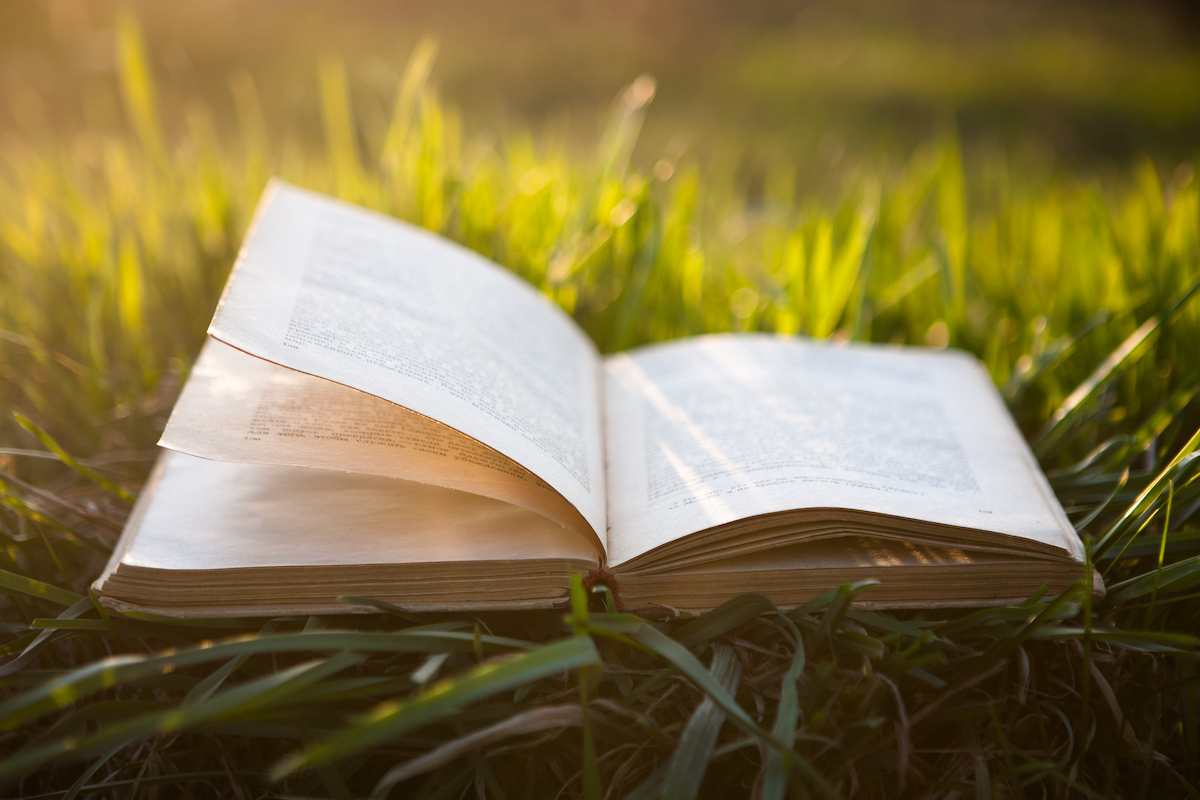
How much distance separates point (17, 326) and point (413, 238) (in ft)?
2.51

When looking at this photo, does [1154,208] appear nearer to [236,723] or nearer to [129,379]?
[236,723]

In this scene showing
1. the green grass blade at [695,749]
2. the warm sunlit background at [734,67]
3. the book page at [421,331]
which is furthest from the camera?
the warm sunlit background at [734,67]

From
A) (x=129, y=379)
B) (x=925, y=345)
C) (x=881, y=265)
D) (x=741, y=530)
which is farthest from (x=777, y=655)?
(x=129, y=379)

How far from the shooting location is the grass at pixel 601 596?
729 mm

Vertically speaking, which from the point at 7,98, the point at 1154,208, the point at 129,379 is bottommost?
the point at 7,98

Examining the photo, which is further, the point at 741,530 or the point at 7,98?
the point at 7,98

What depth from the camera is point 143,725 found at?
0.58 metres

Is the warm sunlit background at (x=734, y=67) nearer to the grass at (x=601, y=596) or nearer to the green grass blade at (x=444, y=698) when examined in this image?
the grass at (x=601, y=596)

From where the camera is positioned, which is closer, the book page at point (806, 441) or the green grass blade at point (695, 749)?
the green grass blade at point (695, 749)

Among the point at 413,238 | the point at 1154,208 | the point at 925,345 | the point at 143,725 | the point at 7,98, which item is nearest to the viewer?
the point at 143,725

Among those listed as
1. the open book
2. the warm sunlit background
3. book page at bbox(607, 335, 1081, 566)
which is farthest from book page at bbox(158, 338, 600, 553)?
the warm sunlit background

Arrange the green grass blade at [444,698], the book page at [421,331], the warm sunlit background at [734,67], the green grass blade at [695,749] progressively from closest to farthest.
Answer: the green grass blade at [444,698]
the green grass blade at [695,749]
the book page at [421,331]
the warm sunlit background at [734,67]

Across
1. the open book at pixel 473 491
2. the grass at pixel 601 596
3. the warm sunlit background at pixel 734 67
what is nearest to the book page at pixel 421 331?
the open book at pixel 473 491

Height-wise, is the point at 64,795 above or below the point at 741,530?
below
